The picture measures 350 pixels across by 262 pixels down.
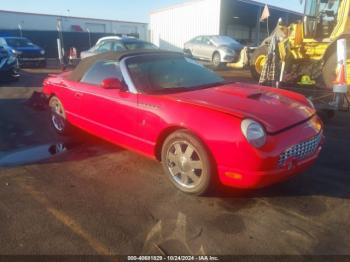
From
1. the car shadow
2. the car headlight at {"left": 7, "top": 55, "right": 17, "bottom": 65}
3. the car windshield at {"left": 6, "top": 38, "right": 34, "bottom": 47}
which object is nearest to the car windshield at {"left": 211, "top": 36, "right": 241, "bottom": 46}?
the car windshield at {"left": 6, "top": 38, "right": 34, "bottom": 47}

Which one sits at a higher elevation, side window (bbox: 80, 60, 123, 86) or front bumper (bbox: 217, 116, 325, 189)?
side window (bbox: 80, 60, 123, 86)

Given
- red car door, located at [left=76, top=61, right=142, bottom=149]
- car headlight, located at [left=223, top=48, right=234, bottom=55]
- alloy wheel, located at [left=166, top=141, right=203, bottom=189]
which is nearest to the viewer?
alloy wheel, located at [left=166, top=141, right=203, bottom=189]

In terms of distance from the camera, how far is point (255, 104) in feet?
11.7

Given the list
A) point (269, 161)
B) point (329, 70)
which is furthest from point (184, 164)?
point (329, 70)

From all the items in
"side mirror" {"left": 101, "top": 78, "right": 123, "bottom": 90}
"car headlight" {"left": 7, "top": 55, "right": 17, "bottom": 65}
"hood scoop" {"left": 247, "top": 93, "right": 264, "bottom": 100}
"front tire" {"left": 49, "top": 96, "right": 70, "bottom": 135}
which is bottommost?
"front tire" {"left": 49, "top": 96, "right": 70, "bottom": 135}

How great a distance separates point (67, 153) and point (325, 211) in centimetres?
353

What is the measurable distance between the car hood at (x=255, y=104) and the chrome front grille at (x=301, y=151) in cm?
22

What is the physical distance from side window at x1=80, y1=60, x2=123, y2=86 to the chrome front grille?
2.28 metres

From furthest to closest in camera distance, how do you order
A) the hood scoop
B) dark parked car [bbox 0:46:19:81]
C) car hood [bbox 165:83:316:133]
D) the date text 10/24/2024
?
dark parked car [bbox 0:46:19:81] < the hood scoop < car hood [bbox 165:83:316:133] < the date text 10/24/2024

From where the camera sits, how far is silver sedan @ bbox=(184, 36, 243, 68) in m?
17.1

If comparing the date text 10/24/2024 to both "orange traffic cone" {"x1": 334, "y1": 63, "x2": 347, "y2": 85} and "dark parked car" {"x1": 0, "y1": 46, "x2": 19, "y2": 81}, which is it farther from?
"dark parked car" {"x1": 0, "y1": 46, "x2": 19, "y2": 81}

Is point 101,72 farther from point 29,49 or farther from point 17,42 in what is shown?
point 17,42

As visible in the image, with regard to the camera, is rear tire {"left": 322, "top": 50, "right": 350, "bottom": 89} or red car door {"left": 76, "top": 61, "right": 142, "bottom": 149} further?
rear tire {"left": 322, "top": 50, "right": 350, "bottom": 89}

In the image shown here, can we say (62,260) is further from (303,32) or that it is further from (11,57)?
(11,57)
